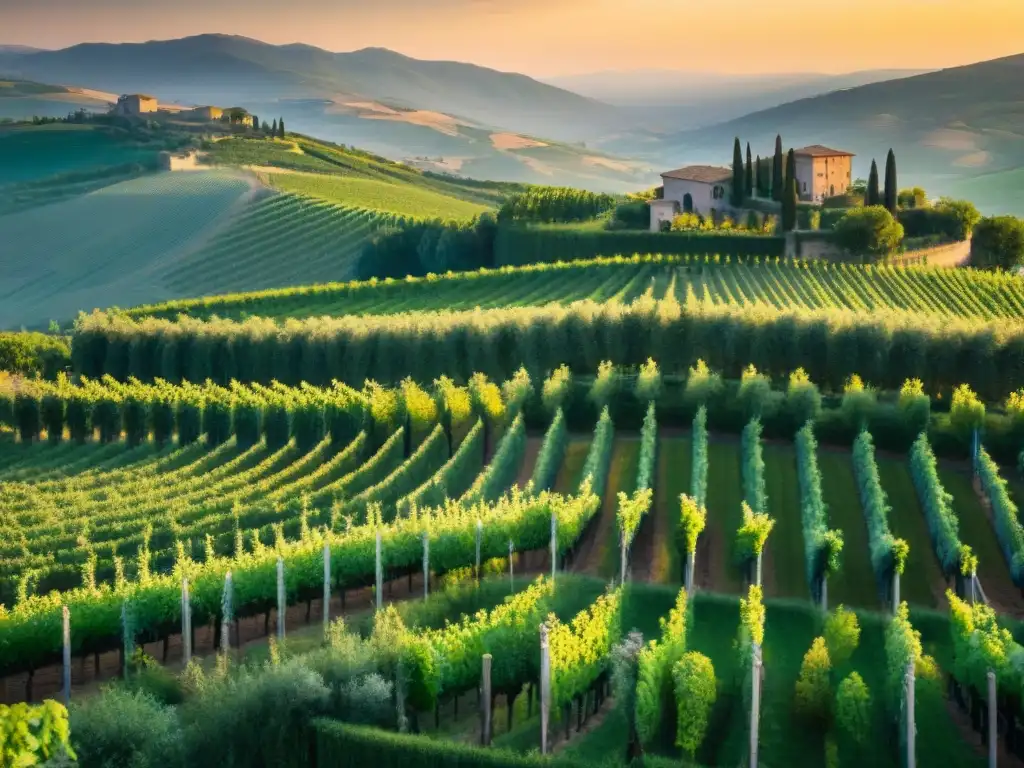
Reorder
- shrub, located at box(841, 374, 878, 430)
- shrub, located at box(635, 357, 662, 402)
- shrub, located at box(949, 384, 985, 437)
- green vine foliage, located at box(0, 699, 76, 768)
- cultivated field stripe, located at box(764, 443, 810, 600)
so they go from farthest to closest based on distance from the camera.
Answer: shrub, located at box(635, 357, 662, 402) → shrub, located at box(841, 374, 878, 430) → shrub, located at box(949, 384, 985, 437) → cultivated field stripe, located at box(764, 443, 810, 600) → green vine foliage, located at box(0, 699, 76, 768)

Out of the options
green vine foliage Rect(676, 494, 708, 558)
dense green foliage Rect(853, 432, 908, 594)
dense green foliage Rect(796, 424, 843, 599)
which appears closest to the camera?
dense green foliage Rect(853, 432, 908, 594)

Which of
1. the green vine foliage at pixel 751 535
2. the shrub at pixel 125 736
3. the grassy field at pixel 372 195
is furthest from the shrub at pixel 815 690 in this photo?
the grassy field at pixel 372 195

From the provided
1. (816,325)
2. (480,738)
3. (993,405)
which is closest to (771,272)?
(816,325)

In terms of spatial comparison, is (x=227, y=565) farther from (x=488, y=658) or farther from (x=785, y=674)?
(x=785, y=674)

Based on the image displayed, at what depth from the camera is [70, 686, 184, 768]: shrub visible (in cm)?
1598

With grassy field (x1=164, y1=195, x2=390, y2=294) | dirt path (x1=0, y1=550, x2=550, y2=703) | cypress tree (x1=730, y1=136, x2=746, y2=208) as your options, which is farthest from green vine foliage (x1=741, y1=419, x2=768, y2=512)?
grassy field (x1=164, y1=195, x2=390, y2=294)

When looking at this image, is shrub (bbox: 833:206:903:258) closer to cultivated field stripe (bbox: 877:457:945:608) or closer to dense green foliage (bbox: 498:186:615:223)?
dense green foliage (bbox: 498:186:615:223)

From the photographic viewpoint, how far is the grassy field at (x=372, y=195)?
11725cm

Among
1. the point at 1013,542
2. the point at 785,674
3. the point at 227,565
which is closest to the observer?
the point at 785,674

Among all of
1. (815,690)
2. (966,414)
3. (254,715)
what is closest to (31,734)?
(254,715)

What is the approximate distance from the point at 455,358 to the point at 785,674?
28.8 metres

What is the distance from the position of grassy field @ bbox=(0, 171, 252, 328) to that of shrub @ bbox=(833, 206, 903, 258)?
49.2 meters

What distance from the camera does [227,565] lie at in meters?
24.2

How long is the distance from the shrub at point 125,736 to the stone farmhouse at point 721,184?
7220cm
